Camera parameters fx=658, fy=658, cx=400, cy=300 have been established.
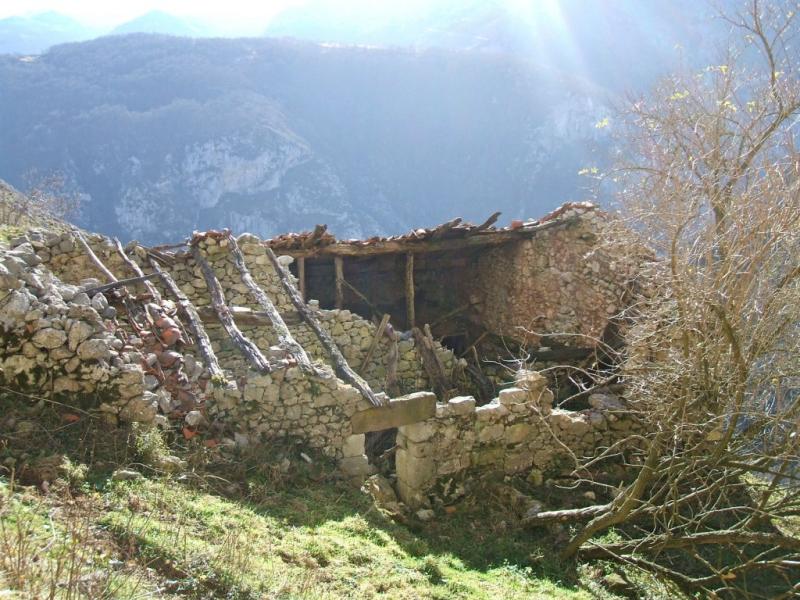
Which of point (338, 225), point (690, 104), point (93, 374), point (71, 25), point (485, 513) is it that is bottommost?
point (485, 513)

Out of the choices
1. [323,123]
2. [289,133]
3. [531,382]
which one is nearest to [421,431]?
[531,382]

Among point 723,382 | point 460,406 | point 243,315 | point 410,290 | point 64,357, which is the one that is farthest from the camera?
point 410,290

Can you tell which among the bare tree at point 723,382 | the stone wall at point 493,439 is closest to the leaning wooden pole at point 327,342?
the stone wall at point 493,439

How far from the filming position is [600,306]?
1152 centimetres

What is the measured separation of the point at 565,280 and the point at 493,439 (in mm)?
4946

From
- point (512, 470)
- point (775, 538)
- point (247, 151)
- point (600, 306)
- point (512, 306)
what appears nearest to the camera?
point (775, 538)

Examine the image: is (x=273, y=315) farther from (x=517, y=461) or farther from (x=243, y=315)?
(x=517, y=461)

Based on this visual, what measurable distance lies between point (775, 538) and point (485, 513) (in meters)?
3.08

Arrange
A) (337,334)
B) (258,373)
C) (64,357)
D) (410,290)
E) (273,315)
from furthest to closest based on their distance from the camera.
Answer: (410,290)
(337,334)
(273,315)
(258,373)
(64,357)

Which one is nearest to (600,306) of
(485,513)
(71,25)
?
(485,513)

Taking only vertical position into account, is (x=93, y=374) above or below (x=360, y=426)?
above

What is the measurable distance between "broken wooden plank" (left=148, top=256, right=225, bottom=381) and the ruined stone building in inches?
1.2

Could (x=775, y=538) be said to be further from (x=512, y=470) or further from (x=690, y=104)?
(x=690, y=104)

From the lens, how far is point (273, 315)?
28.1 ft
